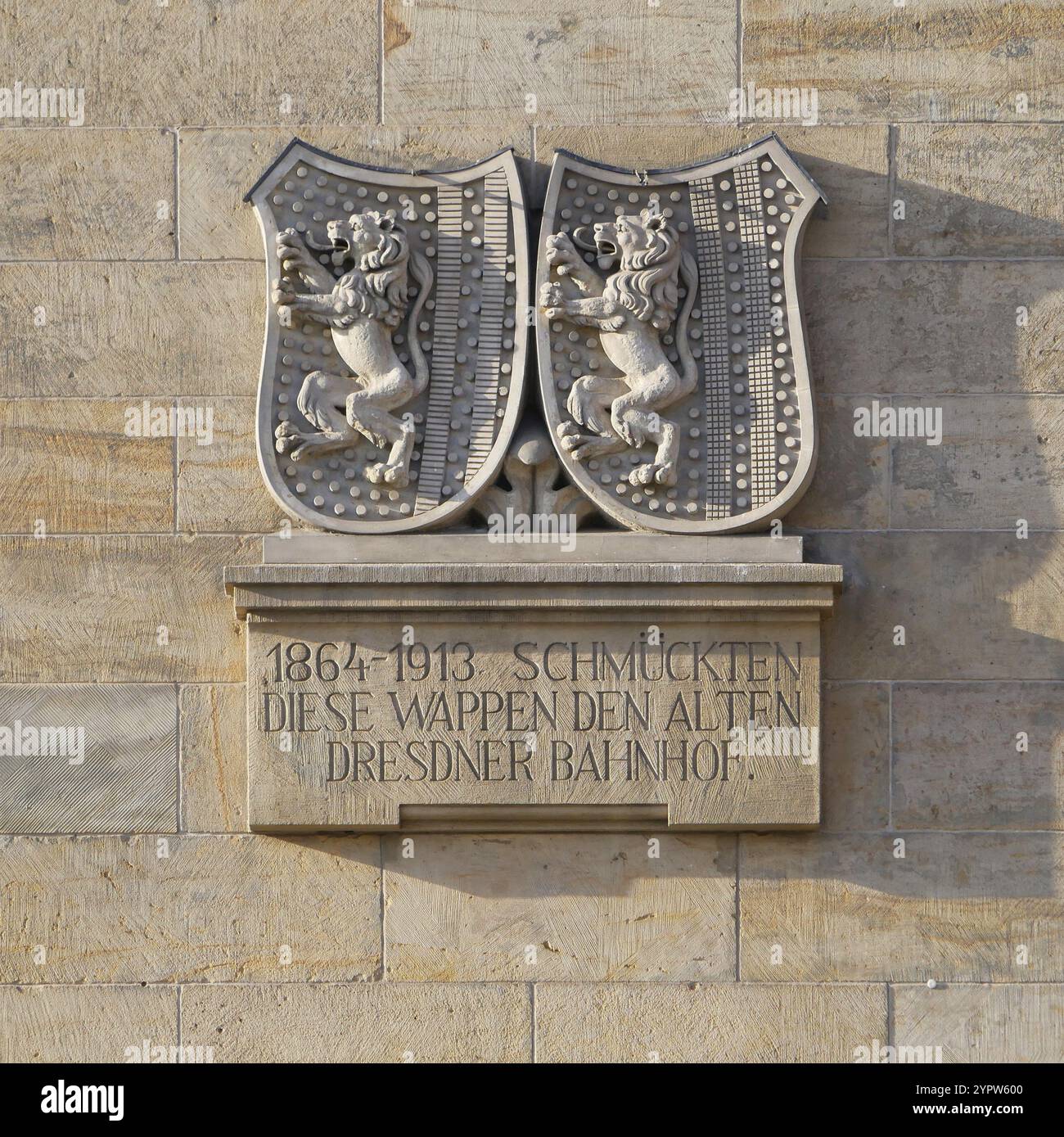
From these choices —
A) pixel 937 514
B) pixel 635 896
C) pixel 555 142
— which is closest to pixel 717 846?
pixel 635 896

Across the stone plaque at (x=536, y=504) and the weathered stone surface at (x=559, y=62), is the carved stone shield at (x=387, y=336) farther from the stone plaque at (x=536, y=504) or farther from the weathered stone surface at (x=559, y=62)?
the weathered stone surface at (x=559, y=62)

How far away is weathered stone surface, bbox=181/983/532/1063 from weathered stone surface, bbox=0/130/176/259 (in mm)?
3217

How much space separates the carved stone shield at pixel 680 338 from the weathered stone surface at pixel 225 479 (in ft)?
4.17

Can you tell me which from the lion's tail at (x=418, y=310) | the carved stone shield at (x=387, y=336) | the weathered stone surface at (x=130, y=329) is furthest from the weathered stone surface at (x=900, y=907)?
the weathered stone surface at (x=130, y=329)

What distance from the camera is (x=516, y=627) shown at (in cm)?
703

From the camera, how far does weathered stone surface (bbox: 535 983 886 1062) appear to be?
700cm

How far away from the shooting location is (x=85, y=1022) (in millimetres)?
7051

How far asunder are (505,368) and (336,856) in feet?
7.10

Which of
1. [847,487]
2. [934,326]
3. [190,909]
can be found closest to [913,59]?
[934,326]

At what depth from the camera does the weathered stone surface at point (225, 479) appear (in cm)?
724

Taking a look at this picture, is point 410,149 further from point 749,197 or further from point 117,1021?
point 117,1021

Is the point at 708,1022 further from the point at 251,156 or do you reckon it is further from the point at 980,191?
the point at 251,156

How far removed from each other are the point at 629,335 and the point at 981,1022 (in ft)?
10.5

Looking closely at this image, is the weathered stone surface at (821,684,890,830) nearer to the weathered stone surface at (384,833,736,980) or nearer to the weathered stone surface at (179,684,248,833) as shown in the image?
the weathered stone surface at (384,833,736,980)
